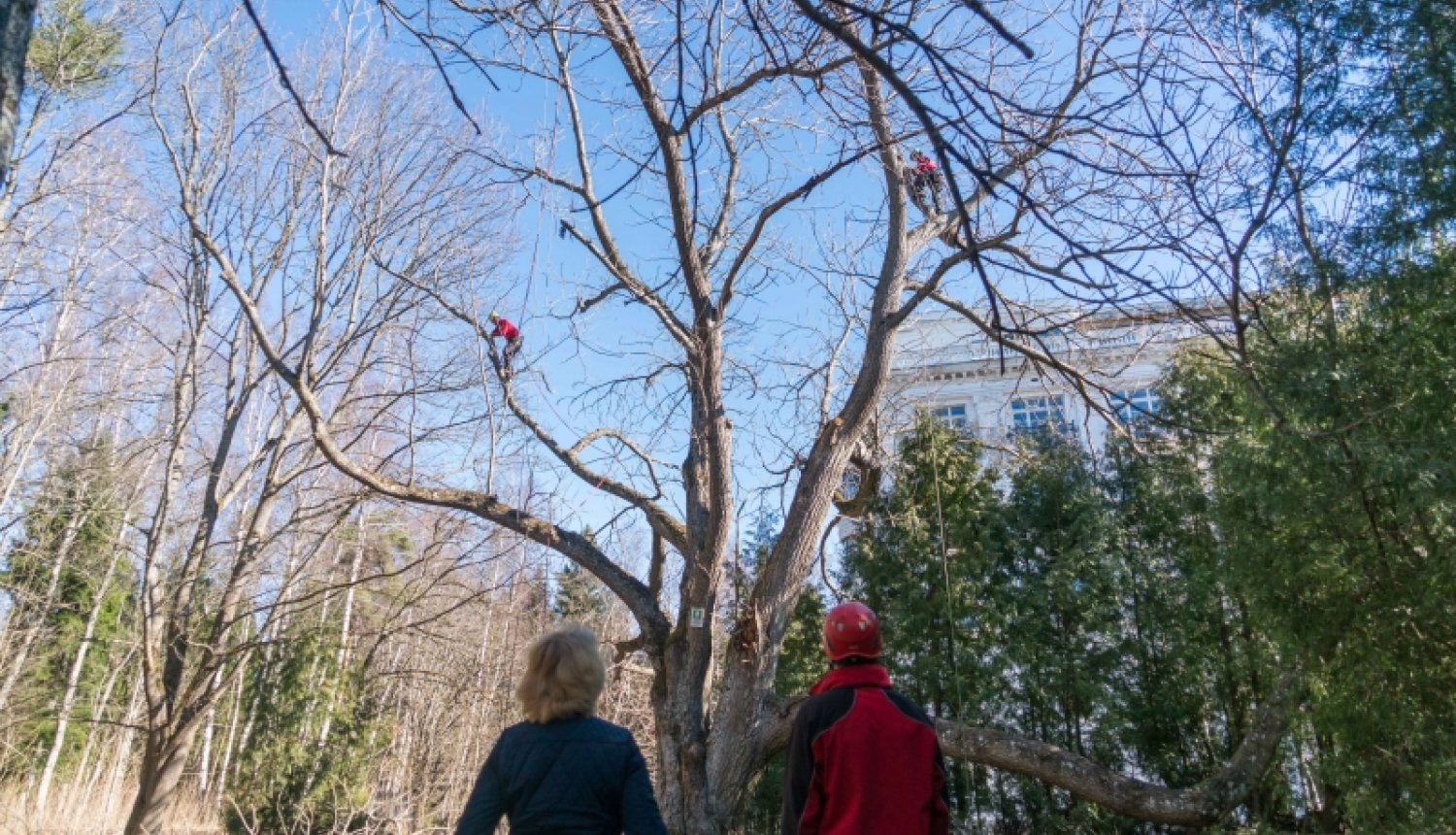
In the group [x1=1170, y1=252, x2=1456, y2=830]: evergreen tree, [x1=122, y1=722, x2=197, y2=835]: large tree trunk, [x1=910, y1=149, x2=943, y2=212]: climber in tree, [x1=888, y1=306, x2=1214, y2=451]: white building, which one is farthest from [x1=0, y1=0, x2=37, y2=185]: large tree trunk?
[x1=122, y1=722, x2=197, y2=835]: large tree trunk

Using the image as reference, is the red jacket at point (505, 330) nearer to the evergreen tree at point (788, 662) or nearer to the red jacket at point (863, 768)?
the red jacket at point (863, 768)

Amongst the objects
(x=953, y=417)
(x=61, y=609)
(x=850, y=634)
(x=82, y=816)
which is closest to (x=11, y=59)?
(x=850, y=634)

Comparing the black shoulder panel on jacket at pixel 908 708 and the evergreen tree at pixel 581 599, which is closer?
the black shoulder panel on jacket at pixel 908 708

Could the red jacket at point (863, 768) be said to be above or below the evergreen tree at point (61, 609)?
below

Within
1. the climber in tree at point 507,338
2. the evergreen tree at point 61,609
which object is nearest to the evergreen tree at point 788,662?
the climber in tree at point 507,338

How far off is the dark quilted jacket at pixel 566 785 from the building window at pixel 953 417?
26.4 feet

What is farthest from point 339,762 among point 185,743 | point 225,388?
point 225,388

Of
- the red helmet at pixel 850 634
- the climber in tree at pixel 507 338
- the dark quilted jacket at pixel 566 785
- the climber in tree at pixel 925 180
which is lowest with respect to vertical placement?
the dark quilted jacket at pixel 566 785

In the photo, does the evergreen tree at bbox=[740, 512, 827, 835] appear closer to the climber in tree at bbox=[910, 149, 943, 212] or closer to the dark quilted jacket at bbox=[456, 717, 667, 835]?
the climber in tree at bbox=[910, 149, 943, 212]

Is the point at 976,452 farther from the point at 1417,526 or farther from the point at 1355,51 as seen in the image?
the point at 1355,51

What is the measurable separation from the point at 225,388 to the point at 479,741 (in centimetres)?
382

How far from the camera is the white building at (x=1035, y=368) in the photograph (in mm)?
6191

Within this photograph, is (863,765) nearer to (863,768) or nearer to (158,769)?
Result: (863,768)

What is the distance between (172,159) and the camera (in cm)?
691
